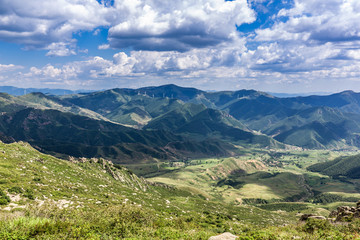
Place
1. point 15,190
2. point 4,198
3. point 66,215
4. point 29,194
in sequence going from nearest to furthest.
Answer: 1. point 66,215
2. point 4,198
3. point 15,190
4. point 29,194

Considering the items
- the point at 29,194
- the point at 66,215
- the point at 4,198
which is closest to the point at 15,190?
the point at 29,194

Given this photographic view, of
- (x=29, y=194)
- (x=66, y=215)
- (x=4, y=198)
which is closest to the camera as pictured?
(x=66, y=215)

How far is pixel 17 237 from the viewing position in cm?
2664

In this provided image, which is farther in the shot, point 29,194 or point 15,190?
point 29,194

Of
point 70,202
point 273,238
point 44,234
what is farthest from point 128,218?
point 273,238

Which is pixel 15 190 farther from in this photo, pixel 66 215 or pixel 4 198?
pixel 66 215

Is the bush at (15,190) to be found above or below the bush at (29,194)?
above

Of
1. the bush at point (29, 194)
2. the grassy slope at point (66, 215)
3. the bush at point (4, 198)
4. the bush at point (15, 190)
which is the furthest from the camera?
the bush at point (29, 194)

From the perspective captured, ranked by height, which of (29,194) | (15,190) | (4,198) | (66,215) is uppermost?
(66,215)

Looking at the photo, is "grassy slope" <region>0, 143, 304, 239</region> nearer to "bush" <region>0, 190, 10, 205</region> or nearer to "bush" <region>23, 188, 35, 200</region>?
"bush" <region>23, 188, 35, 200</region>

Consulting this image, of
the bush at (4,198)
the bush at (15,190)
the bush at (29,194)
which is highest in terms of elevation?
the bush at (4,198)

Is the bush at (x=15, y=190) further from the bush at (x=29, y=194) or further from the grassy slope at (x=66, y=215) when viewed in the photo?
the bush at (x=29, y=194)

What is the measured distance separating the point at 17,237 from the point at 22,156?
81.8 m

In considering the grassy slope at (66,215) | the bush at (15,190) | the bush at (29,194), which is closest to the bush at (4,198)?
the grassy slope at (66,215)
